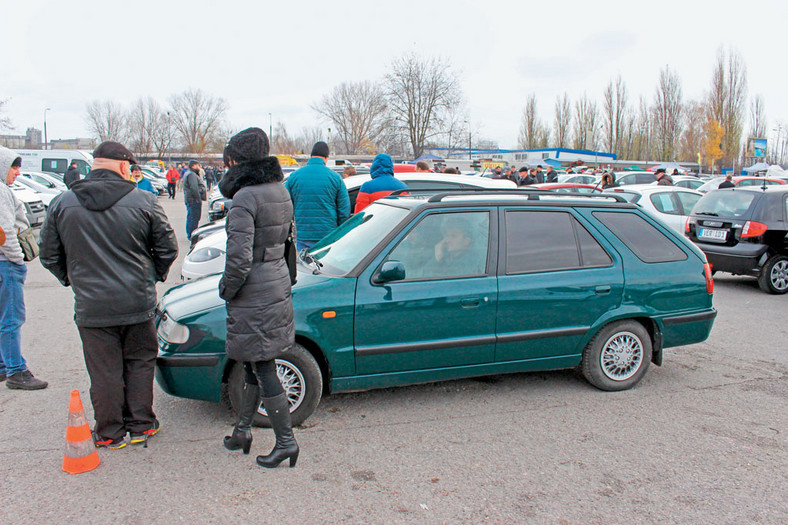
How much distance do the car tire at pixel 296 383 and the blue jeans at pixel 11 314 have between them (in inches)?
78.4

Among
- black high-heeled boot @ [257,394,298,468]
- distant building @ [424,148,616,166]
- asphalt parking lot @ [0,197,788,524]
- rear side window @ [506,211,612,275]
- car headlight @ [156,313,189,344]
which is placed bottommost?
asphalt parking lot @ [0,197,788,524]

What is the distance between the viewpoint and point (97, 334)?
3.56m

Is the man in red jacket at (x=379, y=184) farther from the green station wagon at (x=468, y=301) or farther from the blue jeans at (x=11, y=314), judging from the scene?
the blue jeans at (x=11, y=314)

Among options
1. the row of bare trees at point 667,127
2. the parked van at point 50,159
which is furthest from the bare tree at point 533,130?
the parked van at point 50,159

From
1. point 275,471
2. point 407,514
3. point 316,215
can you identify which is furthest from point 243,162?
point 316,215

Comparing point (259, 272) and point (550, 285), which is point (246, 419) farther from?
point (550, 285)

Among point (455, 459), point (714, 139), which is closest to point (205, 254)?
point (455, 459)

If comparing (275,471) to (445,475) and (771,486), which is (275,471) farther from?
(771,486)

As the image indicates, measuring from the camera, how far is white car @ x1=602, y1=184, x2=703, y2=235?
10.9 meters

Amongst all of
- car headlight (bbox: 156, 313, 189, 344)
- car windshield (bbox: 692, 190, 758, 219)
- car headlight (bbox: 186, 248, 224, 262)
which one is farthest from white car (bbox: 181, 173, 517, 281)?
car windshield (bbox: 692, 190, 758, 219)

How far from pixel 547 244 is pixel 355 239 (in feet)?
4.93

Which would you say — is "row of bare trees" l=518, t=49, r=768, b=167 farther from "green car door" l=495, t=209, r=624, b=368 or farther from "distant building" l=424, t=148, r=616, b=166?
"green car door" l=495, t=209, r=624, b=368

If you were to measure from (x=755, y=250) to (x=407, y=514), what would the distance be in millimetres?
8035

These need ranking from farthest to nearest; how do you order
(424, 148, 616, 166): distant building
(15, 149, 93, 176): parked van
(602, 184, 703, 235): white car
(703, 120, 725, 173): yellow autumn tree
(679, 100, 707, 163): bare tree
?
1. (424, 148, 616, 166): distant building
2. (679, 100, 707, 163): bare tree
3. (703, 120, 725, 173): yellow autumn tree
4. (15, 149, 93, 176): parked van
5. (602, 184, 703, 235): white car
